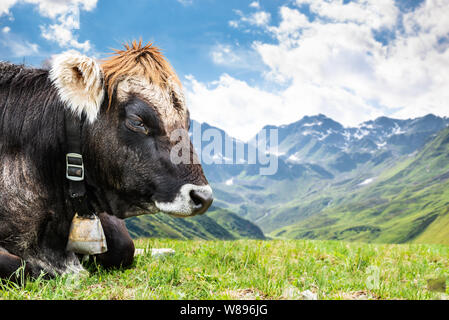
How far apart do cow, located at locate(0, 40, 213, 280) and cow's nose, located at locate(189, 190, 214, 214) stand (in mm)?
13

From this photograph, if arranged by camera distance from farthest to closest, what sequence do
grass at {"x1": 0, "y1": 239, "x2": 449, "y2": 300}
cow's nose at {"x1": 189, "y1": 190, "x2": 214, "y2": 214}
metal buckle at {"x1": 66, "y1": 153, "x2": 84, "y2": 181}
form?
metal buckle at {"x1": 66, "y1": 153, "x2": 84, "y2": 181} < cow's nose at {"x1": 189, "y1": 190, "x2": 214, "y2": 214} < grass at {"x1": 0, "y1": 239, "x2": 449, "y2": 300}

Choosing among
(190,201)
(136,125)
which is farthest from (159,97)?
(190,201)

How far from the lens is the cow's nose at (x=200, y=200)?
4.58 m

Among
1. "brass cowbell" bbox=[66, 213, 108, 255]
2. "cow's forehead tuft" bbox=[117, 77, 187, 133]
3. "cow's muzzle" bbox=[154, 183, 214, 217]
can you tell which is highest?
"cow's forehead tuft" bbox=[117, 77, 187, 133]

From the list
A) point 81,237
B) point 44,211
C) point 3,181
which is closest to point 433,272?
point 81,237

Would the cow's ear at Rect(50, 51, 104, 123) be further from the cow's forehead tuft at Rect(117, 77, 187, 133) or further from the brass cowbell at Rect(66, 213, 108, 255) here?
the brass cowbell at Rect(66, 213, 108, 255)

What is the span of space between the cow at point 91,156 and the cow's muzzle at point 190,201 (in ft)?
0.04

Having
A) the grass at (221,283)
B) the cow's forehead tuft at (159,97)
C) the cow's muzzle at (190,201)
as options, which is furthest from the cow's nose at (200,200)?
the grass at (221,283)

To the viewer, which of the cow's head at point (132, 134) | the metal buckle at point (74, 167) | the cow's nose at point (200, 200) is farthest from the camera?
the metal buckle at point (74, 167)

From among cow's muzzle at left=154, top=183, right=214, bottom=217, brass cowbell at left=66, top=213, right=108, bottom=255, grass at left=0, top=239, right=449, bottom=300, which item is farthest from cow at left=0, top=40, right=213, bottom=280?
grass at left=0, top=239, right=449, bottom=300

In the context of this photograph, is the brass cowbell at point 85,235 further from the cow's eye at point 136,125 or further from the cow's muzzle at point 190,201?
the cow's eye at point 136,125

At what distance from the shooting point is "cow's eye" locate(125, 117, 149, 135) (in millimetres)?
4922

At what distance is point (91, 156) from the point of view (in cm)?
512

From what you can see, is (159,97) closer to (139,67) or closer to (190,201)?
(139,67)
